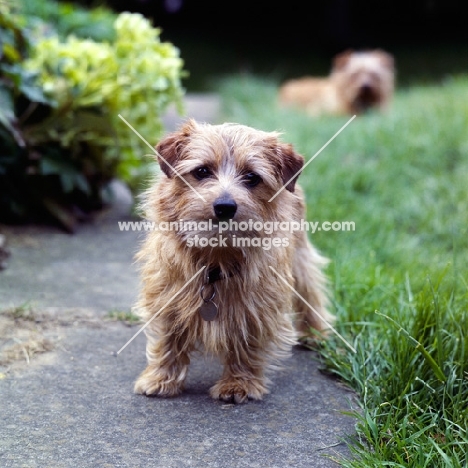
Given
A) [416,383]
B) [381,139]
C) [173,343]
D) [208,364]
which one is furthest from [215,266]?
[381,139]

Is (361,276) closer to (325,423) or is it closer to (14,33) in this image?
(325,423)

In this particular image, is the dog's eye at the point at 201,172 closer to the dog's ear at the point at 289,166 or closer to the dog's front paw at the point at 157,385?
the dog's ear at the point at 289,166

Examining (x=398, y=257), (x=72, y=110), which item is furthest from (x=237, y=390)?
(x=72, y=110)

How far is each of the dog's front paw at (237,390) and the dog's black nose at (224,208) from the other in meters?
0.79

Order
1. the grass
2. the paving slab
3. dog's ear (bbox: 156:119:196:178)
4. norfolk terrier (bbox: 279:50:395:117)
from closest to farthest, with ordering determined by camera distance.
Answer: the paving slab
the grass
dog's ear (bbox: 156:119:196:178)
norfolk terrier (bbox: 279:50:395:117)

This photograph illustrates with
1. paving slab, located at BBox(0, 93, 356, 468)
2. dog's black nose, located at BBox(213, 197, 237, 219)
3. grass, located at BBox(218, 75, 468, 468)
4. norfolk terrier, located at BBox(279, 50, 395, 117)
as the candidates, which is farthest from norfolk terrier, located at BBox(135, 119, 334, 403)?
norfolk terrier, located at BBox(279, 50, 395, 117)

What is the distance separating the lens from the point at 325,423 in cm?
298

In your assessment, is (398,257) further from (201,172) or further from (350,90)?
(350,90)

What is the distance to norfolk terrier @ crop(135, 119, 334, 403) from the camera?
116 inches

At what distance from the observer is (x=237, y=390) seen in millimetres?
3162

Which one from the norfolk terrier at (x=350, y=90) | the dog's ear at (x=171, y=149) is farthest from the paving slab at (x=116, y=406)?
the norfolk terrier at (x=350, y=90)

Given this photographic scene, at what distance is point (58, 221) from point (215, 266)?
2.55 meters

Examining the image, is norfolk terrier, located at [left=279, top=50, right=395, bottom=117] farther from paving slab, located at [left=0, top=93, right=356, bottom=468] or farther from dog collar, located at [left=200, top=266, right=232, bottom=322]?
dog collar, located at [left=200, top=266, right=232, bottom=322]

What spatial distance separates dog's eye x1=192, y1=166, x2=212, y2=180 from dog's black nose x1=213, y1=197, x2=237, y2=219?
0.22 m
